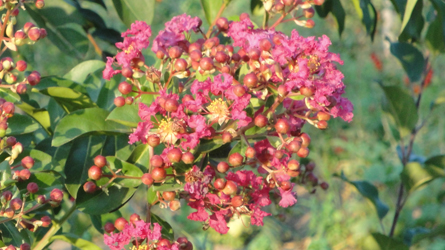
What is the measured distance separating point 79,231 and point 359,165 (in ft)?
11.1

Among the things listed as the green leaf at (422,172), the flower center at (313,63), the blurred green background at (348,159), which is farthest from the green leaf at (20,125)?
the blurred green background at (348,159)

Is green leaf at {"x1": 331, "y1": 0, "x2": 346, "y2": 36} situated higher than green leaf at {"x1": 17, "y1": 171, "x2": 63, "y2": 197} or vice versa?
green leaf at {"x1": 17, "y1": 171, "x2": 63, "y2": 197}

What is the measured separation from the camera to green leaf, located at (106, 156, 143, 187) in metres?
0.92

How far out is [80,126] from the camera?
912mm

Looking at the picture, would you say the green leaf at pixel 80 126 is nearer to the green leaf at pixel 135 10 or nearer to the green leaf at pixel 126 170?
the green leaf at pixel 126 170

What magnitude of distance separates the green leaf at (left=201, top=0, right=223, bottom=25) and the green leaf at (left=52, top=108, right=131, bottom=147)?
1.35ft

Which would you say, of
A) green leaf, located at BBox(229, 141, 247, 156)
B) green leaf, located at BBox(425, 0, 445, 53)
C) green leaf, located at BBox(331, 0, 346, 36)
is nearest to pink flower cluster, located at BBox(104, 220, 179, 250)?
green leaf, located at BBox(229, 141, 247, 156)

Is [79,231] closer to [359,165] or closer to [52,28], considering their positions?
[52,28]

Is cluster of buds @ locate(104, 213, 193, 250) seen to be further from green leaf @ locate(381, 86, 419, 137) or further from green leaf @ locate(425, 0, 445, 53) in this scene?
green leaf @ locate(425, 0, 445, 53)

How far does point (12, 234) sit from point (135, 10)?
0.62 meters

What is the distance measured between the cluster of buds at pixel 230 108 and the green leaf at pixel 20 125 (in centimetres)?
23

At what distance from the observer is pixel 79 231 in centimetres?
156

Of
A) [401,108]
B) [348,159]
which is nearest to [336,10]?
[401,108]

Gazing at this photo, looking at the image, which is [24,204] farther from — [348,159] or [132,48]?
[348,159]
